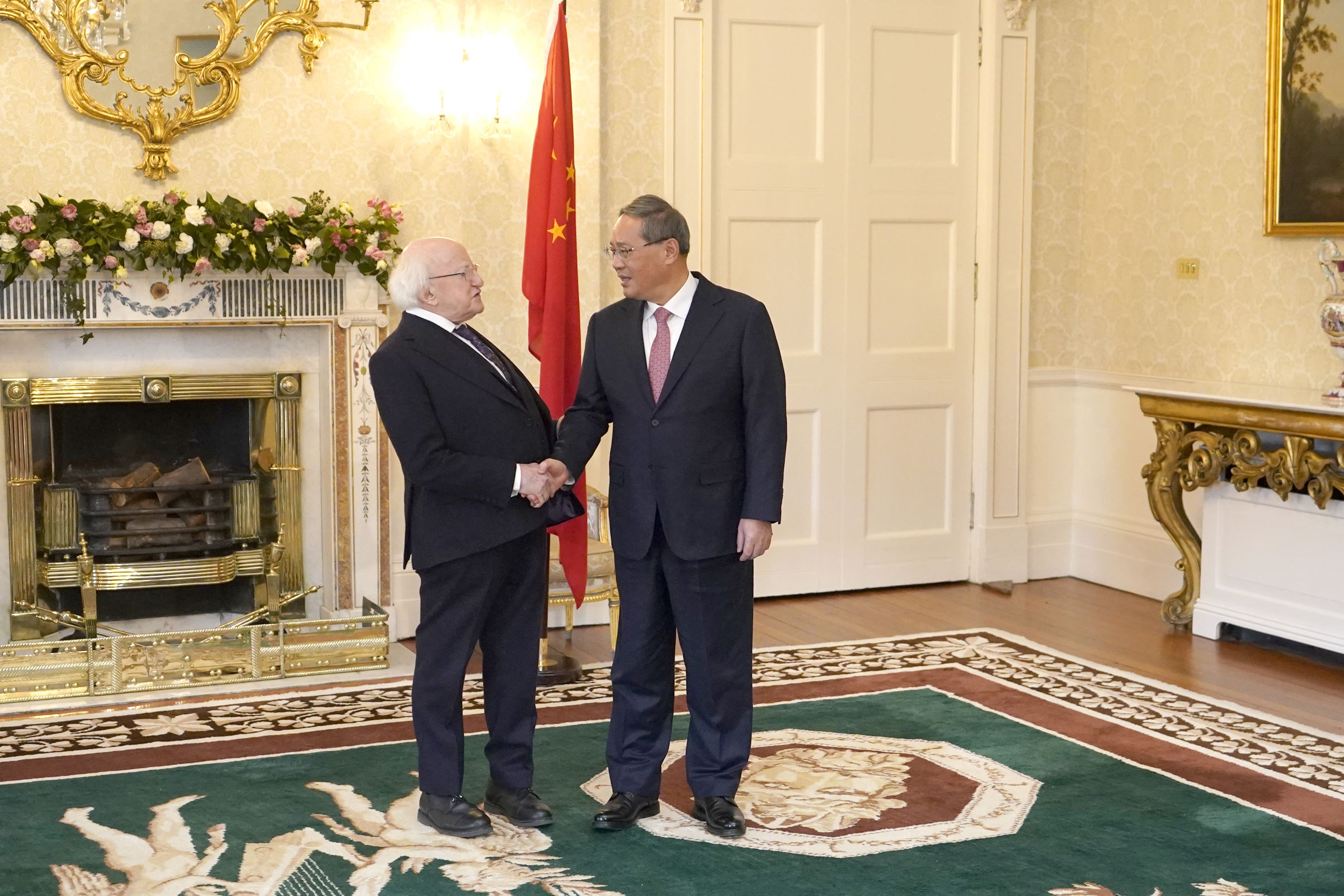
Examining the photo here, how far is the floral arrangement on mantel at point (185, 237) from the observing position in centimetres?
504

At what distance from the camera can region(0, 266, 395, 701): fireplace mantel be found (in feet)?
17.5

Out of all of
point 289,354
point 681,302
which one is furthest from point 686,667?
point 289,354

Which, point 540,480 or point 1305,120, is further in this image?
point 1305,120

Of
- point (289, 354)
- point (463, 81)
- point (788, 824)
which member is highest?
point (463, 81)

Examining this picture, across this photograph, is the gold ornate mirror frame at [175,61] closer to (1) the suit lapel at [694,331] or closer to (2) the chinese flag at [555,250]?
(2) the chinese flag at [555,250]

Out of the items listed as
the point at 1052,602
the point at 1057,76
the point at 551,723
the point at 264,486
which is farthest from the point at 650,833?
the point at 1057,76

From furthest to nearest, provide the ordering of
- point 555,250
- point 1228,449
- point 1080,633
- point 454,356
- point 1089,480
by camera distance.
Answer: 1. point 1089,480
2. point 1080,633
3. point 1228,449
4. point 555,250
5. point 454,356

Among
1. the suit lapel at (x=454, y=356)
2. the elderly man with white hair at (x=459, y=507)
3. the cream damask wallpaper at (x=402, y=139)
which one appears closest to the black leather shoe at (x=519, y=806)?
the elderly man with white hair at (x=459, y=507)

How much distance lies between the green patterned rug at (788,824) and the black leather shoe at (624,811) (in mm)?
26

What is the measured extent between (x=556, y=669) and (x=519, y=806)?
156cm

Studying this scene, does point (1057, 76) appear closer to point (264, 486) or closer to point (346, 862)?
point (264, 486)

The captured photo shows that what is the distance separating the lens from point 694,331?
141 inches

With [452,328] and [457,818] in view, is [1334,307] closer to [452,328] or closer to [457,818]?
[452,328]

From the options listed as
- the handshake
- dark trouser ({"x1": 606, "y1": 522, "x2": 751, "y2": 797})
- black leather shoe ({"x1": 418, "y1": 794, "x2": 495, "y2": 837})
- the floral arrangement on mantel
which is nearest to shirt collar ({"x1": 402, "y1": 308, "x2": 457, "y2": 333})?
the handshake
